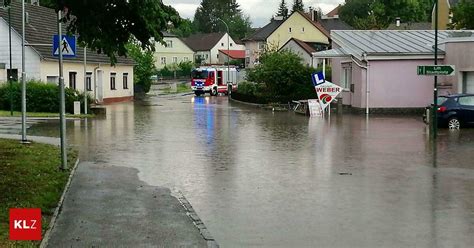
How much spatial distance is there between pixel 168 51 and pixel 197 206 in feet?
375

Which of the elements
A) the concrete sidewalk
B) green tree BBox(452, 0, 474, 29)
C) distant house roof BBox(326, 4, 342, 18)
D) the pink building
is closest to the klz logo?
the concrete sidewalk

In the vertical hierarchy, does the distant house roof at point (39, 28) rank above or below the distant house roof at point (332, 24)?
below

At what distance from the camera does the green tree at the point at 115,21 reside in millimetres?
10992

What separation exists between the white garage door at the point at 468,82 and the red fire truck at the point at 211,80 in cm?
3736

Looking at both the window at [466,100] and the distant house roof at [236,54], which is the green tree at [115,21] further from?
the distant house roof at [236,54]

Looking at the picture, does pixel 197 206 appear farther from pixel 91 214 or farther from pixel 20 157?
pixel 20 157

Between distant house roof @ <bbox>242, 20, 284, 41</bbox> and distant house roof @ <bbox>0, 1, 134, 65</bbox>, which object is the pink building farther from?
distant house roof @ <bbox>242, 20, 284, 41</bbox>

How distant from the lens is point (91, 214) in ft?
32.6

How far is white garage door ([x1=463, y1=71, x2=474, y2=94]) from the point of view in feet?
108

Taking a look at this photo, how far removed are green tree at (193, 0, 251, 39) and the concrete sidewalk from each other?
138116mm

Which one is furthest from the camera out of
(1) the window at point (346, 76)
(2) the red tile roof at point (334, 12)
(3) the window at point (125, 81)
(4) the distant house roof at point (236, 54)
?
(2) the red tile roof at point (334, 12)

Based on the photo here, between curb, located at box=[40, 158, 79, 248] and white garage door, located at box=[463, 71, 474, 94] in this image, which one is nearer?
curb, located at box=[40, 158, 79, 248]

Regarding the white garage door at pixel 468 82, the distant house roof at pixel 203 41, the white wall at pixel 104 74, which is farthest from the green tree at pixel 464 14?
the distant house roof at pixel 203 41

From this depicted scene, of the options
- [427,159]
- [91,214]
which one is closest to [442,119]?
[427,159]
